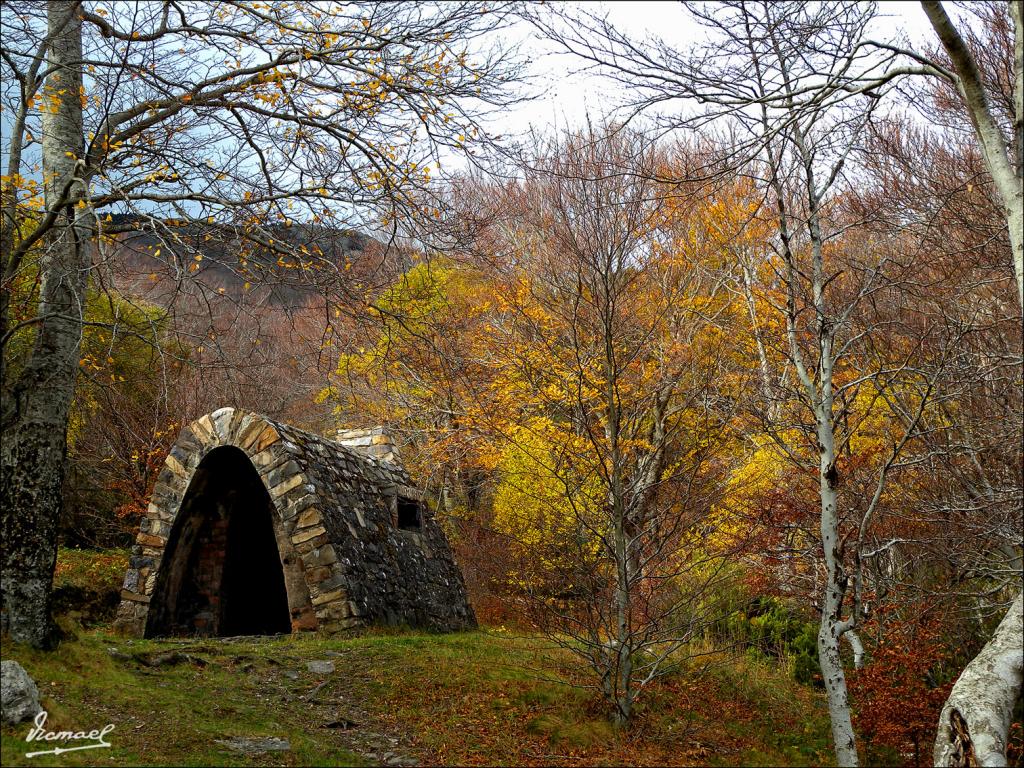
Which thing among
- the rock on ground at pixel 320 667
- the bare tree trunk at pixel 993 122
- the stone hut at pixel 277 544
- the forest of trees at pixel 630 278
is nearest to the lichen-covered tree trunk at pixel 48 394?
the forest of trees at pixel 630 278

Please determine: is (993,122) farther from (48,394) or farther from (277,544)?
(277,544)

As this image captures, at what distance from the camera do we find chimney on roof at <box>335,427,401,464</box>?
1425 centimetres

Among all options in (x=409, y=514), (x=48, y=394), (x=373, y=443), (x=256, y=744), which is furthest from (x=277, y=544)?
(x=373, y=443)

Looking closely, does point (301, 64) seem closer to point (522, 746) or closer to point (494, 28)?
point (494, 28)

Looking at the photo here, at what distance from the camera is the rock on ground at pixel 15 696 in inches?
183

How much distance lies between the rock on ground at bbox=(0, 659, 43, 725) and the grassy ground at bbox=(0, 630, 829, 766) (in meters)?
0.11

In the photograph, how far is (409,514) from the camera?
40.2 feet

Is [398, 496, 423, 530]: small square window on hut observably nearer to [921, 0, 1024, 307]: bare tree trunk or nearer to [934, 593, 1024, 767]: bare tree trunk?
[934, 593, 1024, 767]: bare tree trunk

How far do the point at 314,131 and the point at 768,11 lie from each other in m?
3.89

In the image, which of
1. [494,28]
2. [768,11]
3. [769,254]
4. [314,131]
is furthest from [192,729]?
[769,254]

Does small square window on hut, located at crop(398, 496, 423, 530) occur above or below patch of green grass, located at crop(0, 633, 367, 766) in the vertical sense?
above

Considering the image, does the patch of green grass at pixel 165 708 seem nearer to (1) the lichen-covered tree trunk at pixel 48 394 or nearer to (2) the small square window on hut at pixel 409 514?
(1) the lichen-covered tree trunk at pixel 48 394

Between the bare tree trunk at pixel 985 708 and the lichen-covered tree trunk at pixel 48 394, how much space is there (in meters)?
6.23

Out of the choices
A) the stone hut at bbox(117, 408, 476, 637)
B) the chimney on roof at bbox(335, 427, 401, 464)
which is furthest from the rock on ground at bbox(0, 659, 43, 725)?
the chimney on roof at bbox(335, 427, 401, 464)
